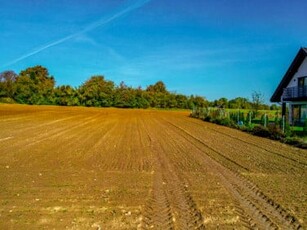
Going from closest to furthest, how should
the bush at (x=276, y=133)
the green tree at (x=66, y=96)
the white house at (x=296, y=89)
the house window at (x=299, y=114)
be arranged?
1. the bush at (x=276, y=133)
2. the white house at (x=296, y=89)
3. the house window at (x=299, y=114)
4. the green tree at (x=66, y=96)

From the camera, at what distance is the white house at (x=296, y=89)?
31750mm

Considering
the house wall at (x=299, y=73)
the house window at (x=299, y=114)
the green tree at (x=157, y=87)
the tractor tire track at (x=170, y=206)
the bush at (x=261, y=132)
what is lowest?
the tractor tire track at (x=170, y=206)

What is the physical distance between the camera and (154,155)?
12648 mm

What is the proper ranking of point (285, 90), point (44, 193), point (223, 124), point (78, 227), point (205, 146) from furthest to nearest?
point (285, 90)
point (223, 124)
point (205, 146)
point (44, 193)
point (78, 227)

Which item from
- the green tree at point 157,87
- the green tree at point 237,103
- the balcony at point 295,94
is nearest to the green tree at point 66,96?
the green tree at point 237,103

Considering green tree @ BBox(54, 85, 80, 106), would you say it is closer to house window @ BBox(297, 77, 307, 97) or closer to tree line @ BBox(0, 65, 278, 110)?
tree line @ BBox(0, 65, 278, 110)

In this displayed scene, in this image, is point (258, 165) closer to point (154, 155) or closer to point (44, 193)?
point (154, 155)

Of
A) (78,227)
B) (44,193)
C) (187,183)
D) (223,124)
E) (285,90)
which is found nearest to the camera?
(78,227)

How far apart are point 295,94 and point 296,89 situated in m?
0.44

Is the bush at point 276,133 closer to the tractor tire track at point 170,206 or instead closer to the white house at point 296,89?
the tractor tire track at point 170,206

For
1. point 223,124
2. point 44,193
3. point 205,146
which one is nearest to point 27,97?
point 223,124

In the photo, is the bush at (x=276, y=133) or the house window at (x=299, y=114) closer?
the bush at (x=276, y=133)

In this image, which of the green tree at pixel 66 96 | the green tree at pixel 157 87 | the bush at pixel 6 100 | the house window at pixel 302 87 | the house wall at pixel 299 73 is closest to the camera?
the house window at pixel 302 87

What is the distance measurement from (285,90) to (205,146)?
21707mm
